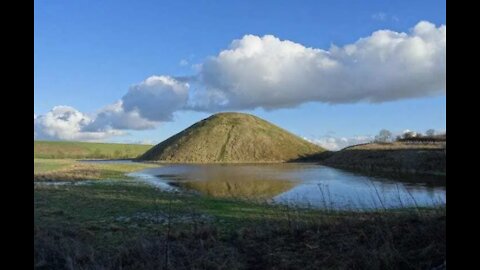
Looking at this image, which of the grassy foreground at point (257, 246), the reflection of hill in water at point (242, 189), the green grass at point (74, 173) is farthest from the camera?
the green grass at point (74, 173)

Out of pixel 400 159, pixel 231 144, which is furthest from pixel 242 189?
pixel 231 144

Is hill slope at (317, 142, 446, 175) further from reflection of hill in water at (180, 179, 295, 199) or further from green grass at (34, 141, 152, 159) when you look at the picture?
green grass at (34, 141, 152, 159)

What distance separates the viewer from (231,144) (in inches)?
5477

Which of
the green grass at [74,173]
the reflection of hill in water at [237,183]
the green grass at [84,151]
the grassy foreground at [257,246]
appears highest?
the green grass at [84,151]

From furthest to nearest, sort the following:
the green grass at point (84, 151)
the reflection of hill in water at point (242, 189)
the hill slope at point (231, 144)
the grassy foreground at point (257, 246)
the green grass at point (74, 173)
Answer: the green grass at point (84, 151), the hill slope at point (231, 144), the green grass at point (74, 173), the reflection of hill in water at point (242, 189), the grassy foreground at point (257, 246)

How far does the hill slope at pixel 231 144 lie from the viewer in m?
130

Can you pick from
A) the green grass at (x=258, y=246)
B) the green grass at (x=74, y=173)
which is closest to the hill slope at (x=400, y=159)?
the green grass at (x=74, y=173)

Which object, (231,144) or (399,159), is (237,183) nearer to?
(399,159)

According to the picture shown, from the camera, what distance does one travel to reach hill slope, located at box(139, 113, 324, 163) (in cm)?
13000

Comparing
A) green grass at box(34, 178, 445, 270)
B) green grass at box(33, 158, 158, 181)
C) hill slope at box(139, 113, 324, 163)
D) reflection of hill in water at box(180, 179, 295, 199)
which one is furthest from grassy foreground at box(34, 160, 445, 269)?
hill slope at box(139, 113, 324, 163)

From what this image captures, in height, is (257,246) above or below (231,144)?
below

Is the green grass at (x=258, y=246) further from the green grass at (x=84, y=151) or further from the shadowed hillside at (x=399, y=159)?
the green grass at (x=84, y=151)
